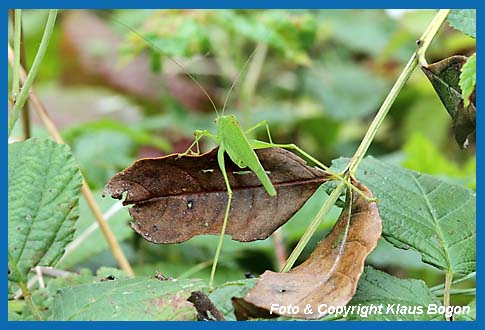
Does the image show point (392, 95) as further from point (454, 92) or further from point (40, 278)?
point (40, 278)

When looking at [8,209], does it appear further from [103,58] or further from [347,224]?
[103,58]

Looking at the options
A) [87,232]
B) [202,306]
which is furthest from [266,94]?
[202,306]

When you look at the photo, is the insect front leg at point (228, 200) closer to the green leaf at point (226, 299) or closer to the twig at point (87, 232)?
the green leaf at point (226, 299)

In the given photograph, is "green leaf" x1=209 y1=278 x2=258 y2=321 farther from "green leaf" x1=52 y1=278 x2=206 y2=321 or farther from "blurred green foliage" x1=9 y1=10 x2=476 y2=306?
"blurred green foliage" x1=9 y1=10 x2=476 y2=306

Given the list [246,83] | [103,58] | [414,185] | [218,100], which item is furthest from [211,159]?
[103,58]

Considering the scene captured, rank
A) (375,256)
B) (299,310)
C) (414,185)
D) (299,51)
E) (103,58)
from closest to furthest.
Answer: (299,310) < (414,185) < (375,256) < (299,51) < (103,58)
